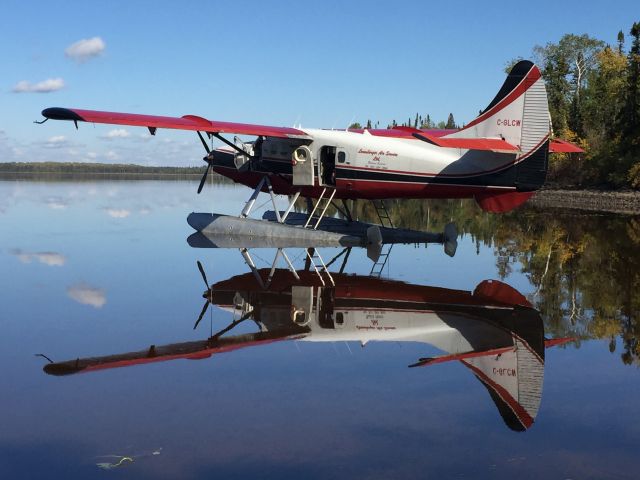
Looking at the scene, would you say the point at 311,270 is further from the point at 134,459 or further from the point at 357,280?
the point at 134,459

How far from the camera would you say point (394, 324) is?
6875 mm

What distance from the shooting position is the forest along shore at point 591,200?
32562 millimetres

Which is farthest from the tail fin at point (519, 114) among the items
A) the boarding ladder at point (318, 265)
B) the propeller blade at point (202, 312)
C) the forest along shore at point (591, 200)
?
the forest along shore at point (591, 200)

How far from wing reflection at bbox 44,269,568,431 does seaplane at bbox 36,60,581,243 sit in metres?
3.22

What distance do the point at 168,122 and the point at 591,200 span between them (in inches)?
1260

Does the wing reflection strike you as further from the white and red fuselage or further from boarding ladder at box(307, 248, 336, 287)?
the white and red fuselage

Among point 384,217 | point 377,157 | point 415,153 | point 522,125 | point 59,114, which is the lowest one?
point 384,217

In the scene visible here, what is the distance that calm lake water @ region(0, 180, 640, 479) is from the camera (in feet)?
12.1

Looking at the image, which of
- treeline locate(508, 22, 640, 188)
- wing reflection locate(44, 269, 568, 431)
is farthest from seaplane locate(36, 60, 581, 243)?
treeline locate(508, 22, 640, 188)

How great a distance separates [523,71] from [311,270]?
524 centimetres

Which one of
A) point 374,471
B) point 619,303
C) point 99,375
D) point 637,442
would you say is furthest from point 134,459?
point 619,303

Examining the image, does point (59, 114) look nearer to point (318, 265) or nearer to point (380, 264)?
point (318, 265)

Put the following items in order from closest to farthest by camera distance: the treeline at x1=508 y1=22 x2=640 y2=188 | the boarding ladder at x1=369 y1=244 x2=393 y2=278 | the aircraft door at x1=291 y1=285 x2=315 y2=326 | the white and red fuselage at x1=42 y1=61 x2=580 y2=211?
the aircraft door at x1=291 y1=285 x2=315 y2=326, the boarding ladder at x1=369 y1=244 x2=393 y2=278, the white and red fuselage at x1=42 y1=61 x2=580 y2=211, the treeline at x1=508 y1=22 x2=640 y2=188

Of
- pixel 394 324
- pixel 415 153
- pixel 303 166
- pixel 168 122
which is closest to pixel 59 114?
pixel 168 122
